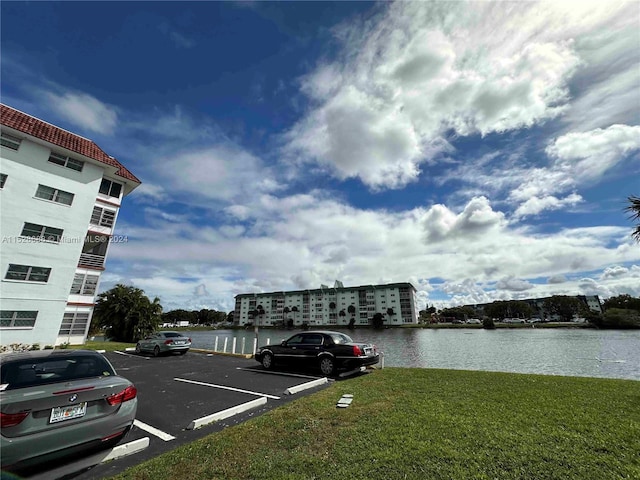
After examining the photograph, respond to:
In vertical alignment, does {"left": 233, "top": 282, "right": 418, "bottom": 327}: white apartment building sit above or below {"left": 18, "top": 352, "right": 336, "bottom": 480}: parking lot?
above

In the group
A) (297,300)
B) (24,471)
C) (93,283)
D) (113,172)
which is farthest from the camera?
(297,300)

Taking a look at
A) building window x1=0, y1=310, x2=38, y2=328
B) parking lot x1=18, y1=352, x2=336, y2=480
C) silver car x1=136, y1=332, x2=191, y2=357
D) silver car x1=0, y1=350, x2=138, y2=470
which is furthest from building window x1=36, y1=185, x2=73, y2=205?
silver car x1=0, y1=350, x2=138, y2=470

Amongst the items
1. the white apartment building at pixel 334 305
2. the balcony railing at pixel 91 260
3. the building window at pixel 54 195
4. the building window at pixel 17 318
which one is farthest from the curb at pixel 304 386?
the white apartment building at pixel 334 305

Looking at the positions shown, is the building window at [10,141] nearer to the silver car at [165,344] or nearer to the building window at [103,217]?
the building window at [103,217]

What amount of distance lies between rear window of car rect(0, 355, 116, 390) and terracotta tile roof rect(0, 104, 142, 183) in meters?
23.0

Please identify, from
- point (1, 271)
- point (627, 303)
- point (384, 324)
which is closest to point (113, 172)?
point (1, 271)

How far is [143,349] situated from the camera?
18703mm

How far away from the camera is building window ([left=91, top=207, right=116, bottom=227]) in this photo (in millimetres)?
24495

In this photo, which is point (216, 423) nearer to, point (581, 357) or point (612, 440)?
point (612, 440)

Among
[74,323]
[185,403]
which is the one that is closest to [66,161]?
[74,323]

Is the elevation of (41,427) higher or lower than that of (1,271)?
A: lower

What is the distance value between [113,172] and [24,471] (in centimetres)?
2724

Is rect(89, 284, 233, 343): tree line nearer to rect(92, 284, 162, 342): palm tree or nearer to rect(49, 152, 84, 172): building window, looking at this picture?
rect(92, 284, 162, 342): palm tree

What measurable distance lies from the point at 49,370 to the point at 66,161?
78.1 feet
